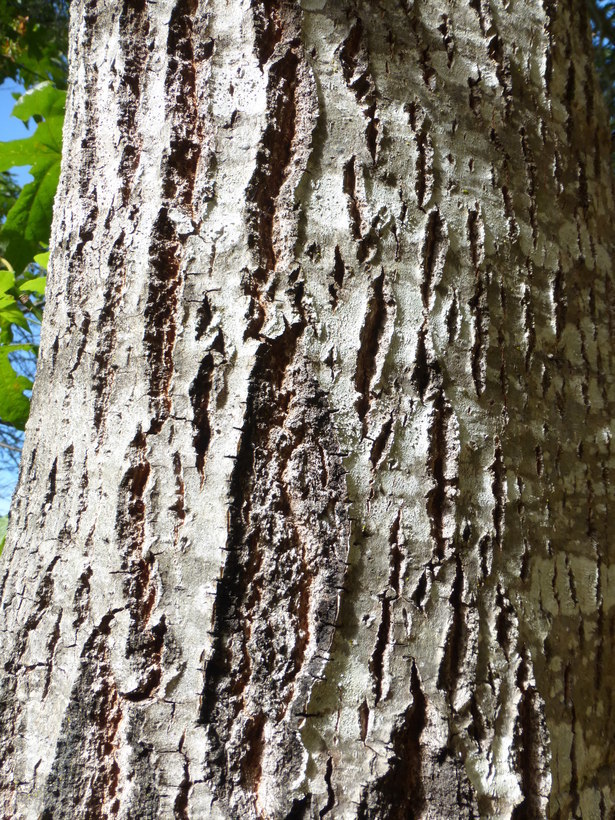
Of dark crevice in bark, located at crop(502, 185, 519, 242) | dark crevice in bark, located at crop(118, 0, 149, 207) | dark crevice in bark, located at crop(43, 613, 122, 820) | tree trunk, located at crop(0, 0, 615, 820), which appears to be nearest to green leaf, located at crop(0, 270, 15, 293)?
tree trunk, located at crop(0, 0, 615, 820)

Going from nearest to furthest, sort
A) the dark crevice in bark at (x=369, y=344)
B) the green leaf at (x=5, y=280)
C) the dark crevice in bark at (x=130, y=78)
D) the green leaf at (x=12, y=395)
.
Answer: the dark crevice in bark at (x=369, y=344), the dark crevice in bark at (x=130, y=78), the green leaf at (x=12, y=395), the green leaf at (x=5, y=280)

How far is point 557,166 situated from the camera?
104cm

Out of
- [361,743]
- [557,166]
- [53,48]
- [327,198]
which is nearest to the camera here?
[361,743]

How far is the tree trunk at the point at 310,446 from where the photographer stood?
2.45 feet

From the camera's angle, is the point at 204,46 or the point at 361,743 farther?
the point at 204,46

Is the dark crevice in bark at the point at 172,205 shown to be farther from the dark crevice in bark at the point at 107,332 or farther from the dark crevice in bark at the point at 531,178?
the dark crevice in bark at the point at 531,178

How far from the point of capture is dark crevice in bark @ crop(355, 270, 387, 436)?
815mm

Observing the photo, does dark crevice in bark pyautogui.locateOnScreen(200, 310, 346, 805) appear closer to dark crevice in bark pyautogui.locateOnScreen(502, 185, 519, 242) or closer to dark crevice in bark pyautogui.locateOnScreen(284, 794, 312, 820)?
dark crevice in bark pyautogui.locateOnScreen(284, 794, 312, 820)

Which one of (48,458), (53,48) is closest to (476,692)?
(48,458)

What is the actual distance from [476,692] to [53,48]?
3576 millimetres

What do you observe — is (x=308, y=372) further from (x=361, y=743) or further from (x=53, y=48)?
(x=53, y=48)

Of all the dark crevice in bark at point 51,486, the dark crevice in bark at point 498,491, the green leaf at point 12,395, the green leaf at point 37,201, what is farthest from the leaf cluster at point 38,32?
the dark crevice in bark at point 498,491

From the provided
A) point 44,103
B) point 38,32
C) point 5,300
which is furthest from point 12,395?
point 38,32

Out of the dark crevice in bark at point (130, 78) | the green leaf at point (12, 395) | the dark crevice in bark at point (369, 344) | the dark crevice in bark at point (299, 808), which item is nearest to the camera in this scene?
the dark crevice in bark at point (299, 808)
